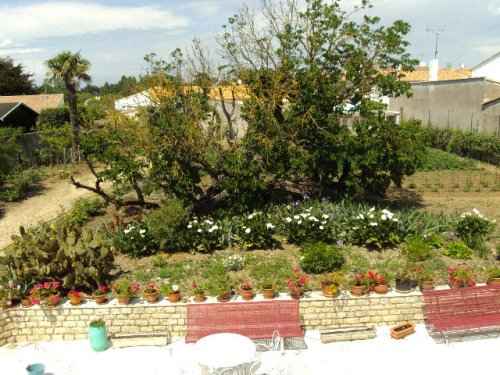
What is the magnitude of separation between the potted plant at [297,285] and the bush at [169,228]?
3.26 m

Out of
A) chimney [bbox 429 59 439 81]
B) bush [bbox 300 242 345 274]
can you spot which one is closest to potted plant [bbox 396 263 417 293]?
bush [bbox 300 242 345 274]

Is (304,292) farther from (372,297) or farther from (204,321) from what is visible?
(204,321)

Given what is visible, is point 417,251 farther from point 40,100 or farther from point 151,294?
point 40,100

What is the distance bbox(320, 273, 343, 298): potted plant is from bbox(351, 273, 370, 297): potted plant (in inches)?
10.7

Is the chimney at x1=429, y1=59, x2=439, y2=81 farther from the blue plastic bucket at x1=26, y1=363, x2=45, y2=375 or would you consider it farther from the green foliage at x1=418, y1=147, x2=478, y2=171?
the blue plastic bucket at x1=26, y1=363, x2=45, y2=375

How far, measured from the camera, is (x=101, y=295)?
9.00m

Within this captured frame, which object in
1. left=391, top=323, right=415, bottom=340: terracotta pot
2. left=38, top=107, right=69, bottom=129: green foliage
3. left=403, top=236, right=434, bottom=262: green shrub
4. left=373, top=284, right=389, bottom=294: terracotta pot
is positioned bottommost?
left=391, top=323, right=415, bottom=340: terracotta pot

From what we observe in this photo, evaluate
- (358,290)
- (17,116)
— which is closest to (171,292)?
(358,290)

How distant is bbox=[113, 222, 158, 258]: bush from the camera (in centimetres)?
1150

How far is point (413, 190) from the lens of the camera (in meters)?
17.6

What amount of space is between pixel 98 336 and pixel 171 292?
4.71ft

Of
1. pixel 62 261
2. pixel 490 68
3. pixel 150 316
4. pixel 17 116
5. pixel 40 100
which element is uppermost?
pixel 490 68

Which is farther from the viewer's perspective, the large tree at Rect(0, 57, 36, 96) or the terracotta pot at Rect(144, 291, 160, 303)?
the large tree at Rect(0, 57, 36, 96)

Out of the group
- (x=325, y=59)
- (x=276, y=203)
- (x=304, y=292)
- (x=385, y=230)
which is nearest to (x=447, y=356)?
(x=304, y=292)
